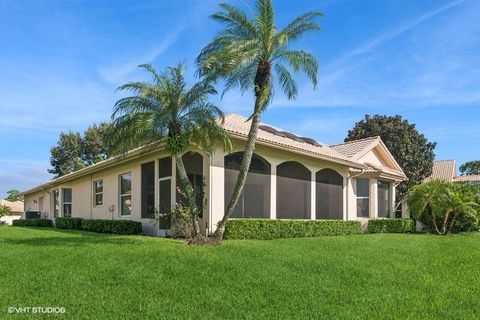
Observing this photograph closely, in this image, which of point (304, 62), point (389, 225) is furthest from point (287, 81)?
point (389, 225)

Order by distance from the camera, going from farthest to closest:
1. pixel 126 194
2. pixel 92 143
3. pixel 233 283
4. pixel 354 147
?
pixel 92 143
pixel 354 147
pixel 126 194
pixel 233 283

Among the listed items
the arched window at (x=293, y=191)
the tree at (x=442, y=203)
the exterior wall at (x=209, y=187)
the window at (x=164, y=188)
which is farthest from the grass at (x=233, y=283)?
the tree at (x=442, y=203)

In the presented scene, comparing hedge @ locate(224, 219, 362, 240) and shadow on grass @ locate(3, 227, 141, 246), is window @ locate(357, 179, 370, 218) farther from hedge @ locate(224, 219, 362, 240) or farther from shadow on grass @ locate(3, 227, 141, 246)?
shadow on grass @ locate(3, 227, 141, 246)

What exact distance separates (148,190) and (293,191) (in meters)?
6.17

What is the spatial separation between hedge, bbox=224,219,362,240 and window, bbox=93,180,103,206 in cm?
1149

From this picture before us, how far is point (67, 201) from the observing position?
31297mm

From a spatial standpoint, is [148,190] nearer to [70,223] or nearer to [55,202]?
[70,223]

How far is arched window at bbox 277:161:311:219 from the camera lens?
64.3 feet

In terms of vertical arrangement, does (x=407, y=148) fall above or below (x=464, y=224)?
above

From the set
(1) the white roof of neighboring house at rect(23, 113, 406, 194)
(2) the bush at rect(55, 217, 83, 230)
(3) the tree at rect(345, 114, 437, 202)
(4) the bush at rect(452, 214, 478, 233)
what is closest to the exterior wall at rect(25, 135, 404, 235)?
(1) the white roof of neighboring house at rect(23, 113, 406, 194)

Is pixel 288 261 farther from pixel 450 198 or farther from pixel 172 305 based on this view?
pixel 450 198

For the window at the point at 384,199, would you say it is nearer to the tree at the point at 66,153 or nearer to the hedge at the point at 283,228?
the hedge at the point at 283,228

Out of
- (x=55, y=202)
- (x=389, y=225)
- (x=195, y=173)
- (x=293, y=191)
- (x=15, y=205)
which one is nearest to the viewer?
(x=195, y=173)

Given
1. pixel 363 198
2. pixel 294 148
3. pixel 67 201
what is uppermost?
pixel 294 148
